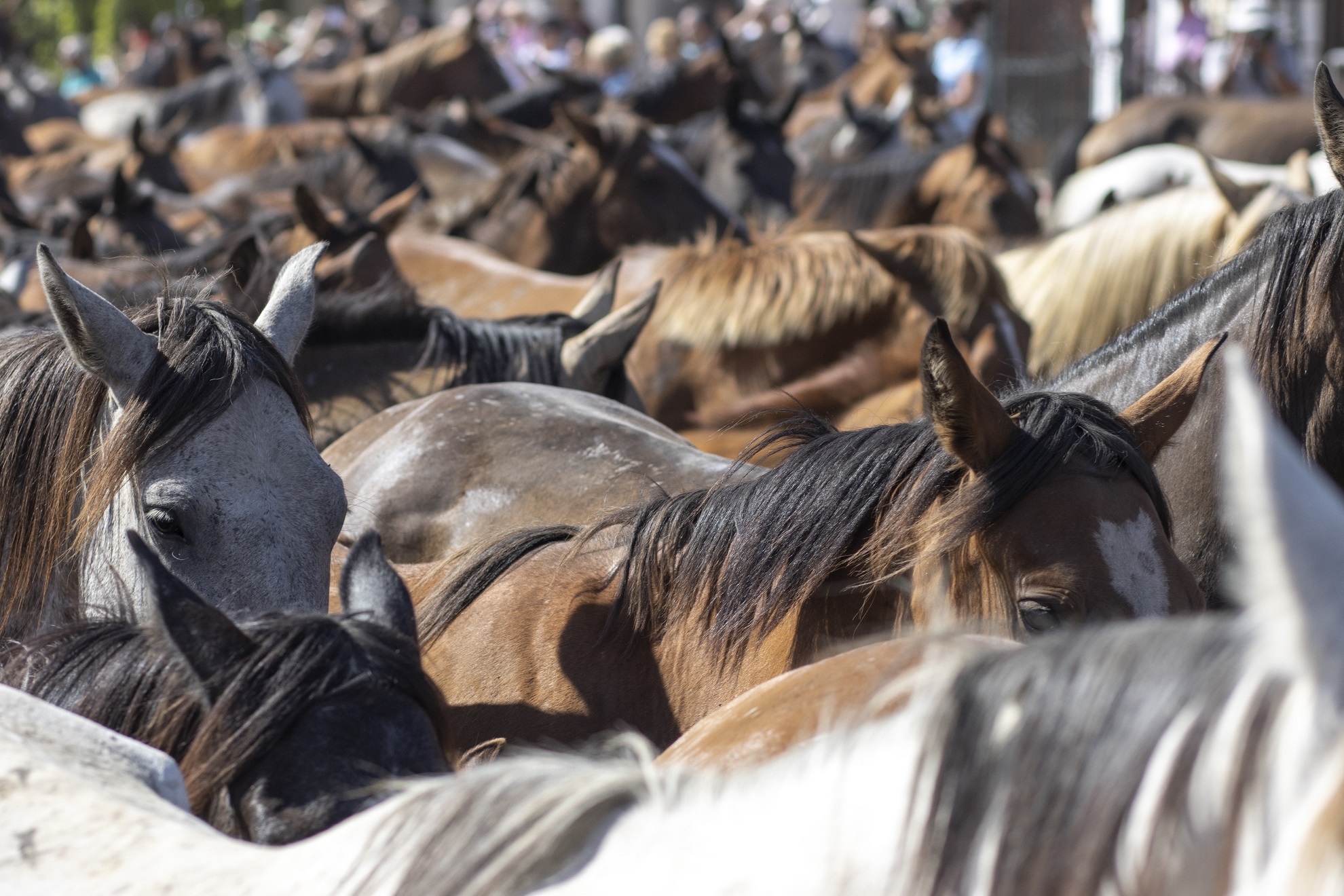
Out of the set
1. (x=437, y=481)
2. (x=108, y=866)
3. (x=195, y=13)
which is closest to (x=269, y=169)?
(x=437, y=481)

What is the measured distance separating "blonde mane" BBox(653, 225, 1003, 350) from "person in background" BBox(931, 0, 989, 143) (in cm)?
859

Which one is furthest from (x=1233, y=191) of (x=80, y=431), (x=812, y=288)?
(x=80, y=431)

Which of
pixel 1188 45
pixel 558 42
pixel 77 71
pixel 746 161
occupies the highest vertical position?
pixel 746 161

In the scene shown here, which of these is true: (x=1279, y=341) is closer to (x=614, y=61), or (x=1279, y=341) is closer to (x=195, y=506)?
(x=195, y=506)

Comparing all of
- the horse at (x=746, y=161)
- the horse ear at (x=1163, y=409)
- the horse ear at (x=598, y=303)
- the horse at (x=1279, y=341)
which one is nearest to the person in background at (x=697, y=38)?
the horse at (x=746, y=161)

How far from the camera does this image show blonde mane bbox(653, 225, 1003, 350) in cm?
472

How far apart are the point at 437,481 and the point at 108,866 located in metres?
1.93

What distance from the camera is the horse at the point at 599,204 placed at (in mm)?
6754

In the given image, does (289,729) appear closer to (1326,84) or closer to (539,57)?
(1326,84)

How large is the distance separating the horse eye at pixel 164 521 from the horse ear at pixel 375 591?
474 mm

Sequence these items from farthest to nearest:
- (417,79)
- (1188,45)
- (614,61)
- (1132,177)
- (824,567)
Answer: (614,61) → (417,79) → (1188,45) → (1132,177) → (824,567)

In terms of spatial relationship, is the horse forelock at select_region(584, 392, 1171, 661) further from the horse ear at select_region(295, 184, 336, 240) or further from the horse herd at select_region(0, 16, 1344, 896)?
the horse ear at select_region(295, 184, 336, 240)

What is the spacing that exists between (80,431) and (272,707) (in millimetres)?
950

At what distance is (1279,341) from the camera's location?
261cm
